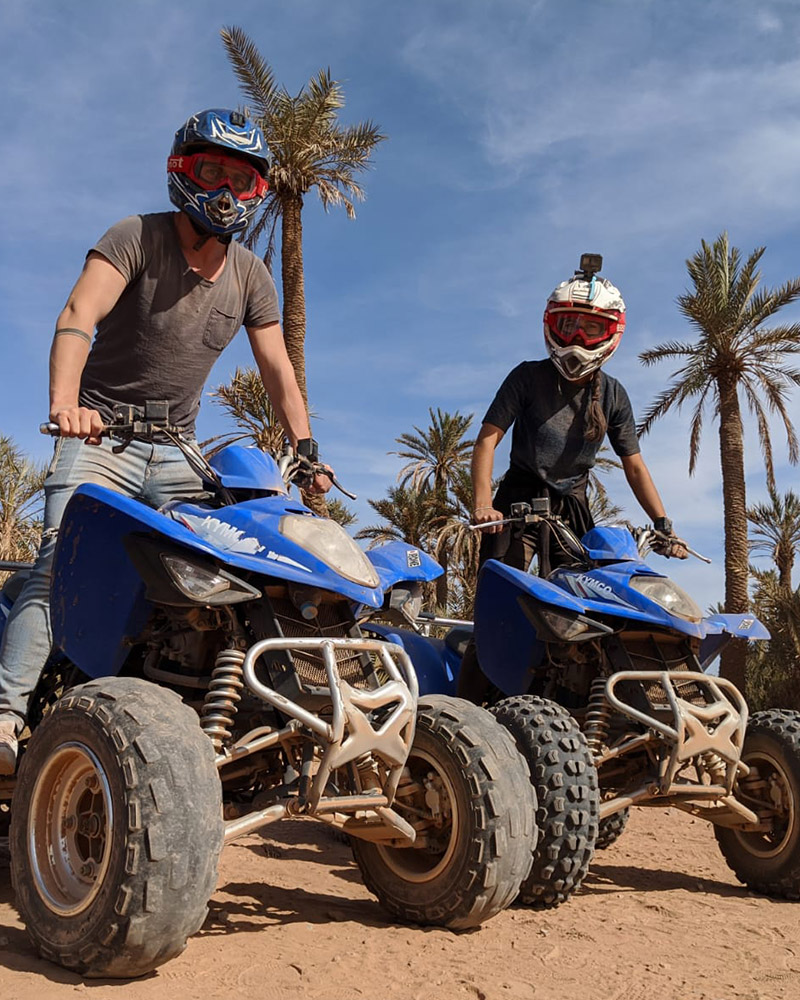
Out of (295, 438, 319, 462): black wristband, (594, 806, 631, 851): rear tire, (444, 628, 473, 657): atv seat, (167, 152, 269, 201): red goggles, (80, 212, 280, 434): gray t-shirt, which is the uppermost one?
(167, 152, 269, 201): red goggles

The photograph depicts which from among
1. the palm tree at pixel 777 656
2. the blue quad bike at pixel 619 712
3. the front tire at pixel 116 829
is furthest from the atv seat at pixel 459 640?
the palm tree at pixel 777 656

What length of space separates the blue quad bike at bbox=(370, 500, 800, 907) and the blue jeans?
1210 millimetres

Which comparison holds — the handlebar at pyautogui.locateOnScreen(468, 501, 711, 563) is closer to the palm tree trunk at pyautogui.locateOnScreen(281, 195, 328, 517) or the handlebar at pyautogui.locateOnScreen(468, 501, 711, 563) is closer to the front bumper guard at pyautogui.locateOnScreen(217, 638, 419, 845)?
the front bumper guard at pyautogui.locateOnScreen(217, 638, 419, 845)

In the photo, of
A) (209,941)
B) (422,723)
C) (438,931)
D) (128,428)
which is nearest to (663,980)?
(438,931)

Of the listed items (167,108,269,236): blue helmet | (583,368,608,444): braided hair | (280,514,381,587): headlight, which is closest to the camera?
(280,514,381,587): headlight

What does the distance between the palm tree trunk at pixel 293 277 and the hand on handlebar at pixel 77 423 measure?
15.1 m

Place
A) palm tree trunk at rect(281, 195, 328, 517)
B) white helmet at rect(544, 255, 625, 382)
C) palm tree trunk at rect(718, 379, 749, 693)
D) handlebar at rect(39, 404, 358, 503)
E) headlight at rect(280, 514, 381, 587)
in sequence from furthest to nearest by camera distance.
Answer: palm tree trunk at rect(718, 379, 749, 693) → palm tree trunk at rect(281, 195, 328, 517) → white helmet at rect(544, 255, 625, 382) → handlebar at rect(39, 404, 358, 503) → headlight at rect(280, 514, 381, 587)

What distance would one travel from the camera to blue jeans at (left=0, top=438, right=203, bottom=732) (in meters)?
3.83

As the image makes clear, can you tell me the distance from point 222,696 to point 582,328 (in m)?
3.22

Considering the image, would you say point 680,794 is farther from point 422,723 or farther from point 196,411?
point 196,411

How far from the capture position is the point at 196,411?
453cm

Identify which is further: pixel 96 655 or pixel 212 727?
pixel 96 655

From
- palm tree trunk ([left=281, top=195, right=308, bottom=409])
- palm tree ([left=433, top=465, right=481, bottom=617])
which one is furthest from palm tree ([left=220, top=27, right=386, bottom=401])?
palm tree ([left=433, top=465, right=481, bottom=617])

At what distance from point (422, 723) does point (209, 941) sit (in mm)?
1003
